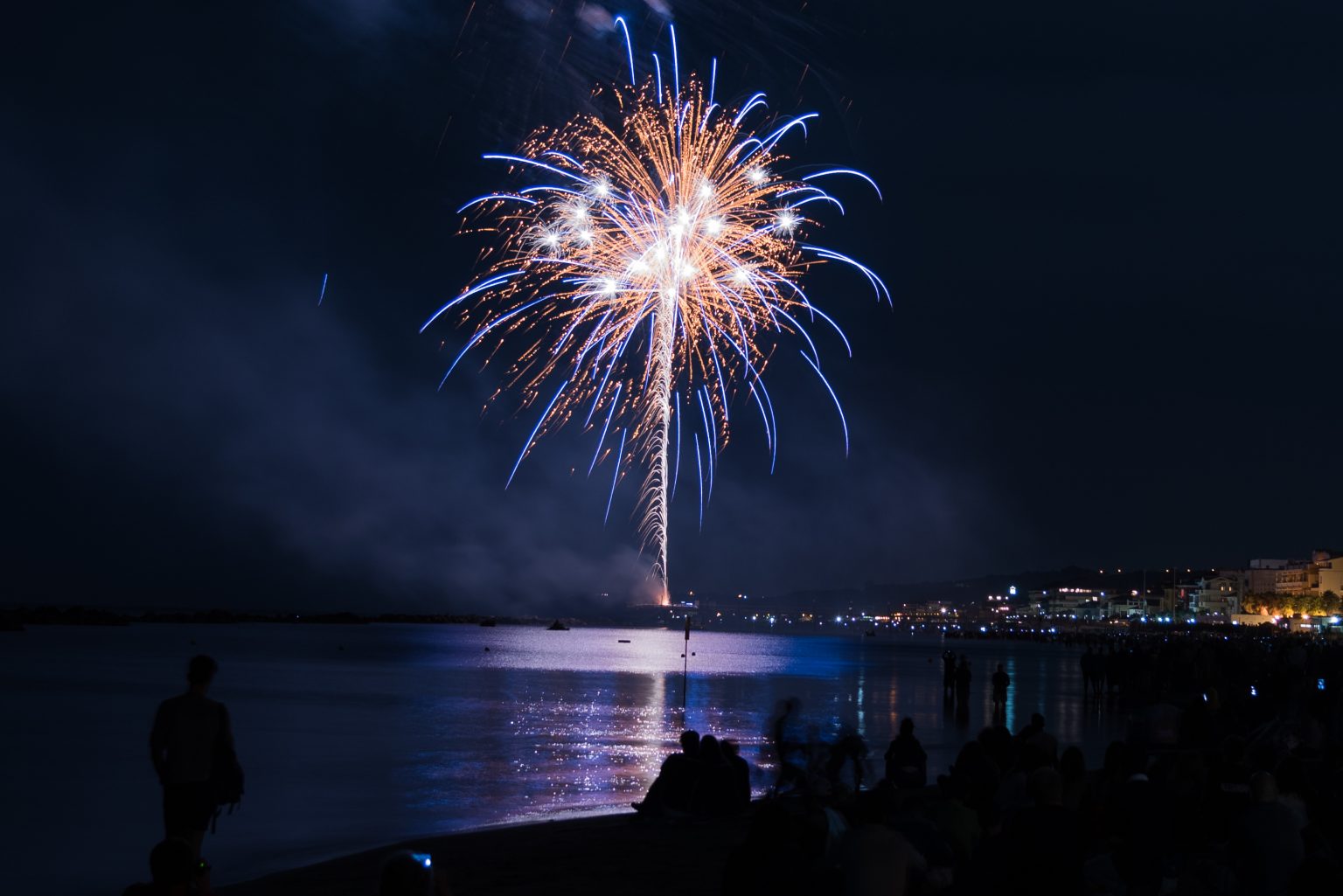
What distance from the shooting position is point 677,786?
41.4 feet

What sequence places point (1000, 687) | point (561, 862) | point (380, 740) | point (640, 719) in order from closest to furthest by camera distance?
point (561, 862) → point (380, 740) → point (640, 719) → point (1000, 687)

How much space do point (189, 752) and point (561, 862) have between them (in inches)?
158

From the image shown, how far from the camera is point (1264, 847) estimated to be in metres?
6.72

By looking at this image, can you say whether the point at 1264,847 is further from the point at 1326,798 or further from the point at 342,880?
the point at 342,880

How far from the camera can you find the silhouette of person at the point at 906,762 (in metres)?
13.1

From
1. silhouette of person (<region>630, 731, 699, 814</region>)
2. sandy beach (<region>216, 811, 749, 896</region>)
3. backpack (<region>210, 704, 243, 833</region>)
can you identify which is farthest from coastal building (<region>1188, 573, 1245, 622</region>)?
backpack (<region>210, 704, 243, 833</region>)

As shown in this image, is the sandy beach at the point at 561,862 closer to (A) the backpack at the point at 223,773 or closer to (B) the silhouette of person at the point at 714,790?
(B) the silhouette of person at the point at 714,790

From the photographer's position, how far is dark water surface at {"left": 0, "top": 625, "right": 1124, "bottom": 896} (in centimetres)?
1311

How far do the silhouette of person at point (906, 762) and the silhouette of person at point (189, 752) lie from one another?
735 cm

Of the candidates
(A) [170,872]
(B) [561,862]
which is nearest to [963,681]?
(B) [561,862]

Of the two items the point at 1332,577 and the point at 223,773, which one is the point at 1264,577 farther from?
the point at 223,773

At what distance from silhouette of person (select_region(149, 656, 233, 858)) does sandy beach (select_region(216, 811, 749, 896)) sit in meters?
2.54

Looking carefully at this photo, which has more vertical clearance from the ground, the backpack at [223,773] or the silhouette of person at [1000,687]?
the backpack at [223,773]

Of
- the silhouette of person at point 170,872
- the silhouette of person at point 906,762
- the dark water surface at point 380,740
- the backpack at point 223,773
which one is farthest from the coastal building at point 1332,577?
the silhouette of person at point 170,872
